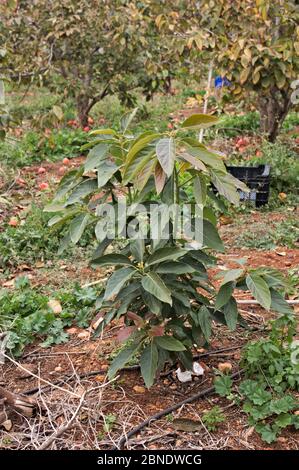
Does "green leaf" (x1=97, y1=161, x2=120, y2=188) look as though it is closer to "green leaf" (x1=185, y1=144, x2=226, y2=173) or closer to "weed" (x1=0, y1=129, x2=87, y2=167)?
"green leaf" (x1=185, y1=144, x2=226, y2=173)

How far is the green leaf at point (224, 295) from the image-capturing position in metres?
2.22

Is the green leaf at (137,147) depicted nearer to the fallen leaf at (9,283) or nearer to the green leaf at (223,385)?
the green leaf at (223,385)

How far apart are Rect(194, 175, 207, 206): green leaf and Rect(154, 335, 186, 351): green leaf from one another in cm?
50

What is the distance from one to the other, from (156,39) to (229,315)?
5903mm

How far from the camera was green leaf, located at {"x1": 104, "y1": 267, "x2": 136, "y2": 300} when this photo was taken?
2.08m

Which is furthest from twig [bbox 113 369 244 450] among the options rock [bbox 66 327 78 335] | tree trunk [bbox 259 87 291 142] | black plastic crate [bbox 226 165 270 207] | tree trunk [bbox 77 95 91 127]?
tree trunk [bbox 77 95 91 127]

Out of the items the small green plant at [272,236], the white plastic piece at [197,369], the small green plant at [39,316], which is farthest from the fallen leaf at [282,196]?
the white plastic piece at [197,369]

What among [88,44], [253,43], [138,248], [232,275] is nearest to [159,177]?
[138,248]

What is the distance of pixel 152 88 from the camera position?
7.48 metres

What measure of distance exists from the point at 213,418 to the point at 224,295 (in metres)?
0.45

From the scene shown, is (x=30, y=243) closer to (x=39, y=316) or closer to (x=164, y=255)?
(x=39, y=316)

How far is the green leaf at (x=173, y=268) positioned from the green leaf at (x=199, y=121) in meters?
0.48

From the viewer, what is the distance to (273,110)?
602 cm
